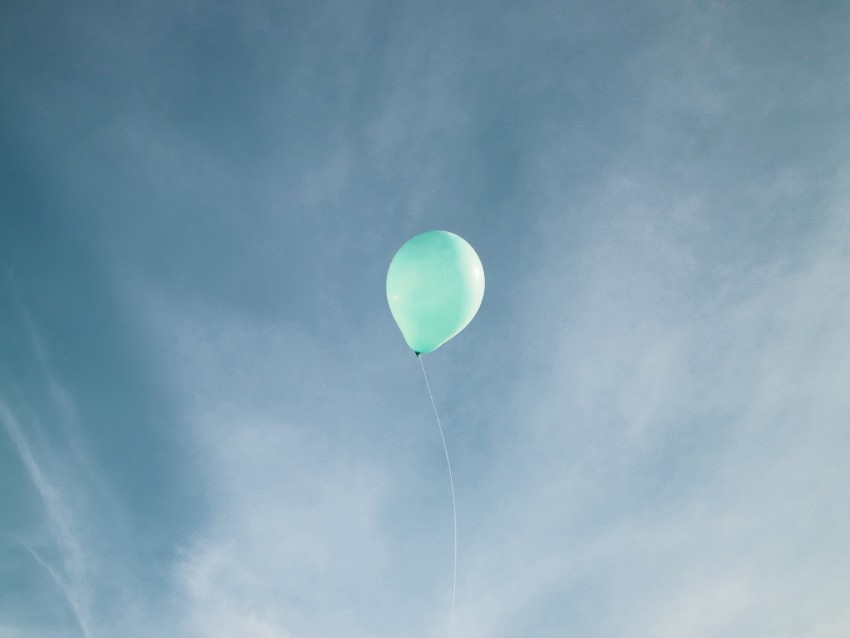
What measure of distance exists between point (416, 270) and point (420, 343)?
1.66m

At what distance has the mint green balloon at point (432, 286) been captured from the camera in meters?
8.93

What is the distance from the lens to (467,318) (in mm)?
9719

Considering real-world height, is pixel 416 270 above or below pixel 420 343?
above

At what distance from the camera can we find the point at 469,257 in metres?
9.34

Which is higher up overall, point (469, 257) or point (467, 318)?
point (469, 257)

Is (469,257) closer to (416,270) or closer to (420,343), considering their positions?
(416,270)

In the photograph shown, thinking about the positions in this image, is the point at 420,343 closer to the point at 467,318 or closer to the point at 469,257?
the point at 467,318

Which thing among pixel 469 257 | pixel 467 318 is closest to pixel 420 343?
pixel 467 318

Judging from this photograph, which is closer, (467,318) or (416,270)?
(416,270)

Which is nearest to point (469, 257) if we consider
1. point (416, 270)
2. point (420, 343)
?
point (416, 270)

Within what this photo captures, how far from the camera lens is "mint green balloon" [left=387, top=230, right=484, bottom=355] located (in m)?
8.93

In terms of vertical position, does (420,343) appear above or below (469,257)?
below

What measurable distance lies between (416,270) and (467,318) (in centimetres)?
172

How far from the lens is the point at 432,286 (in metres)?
8.91
